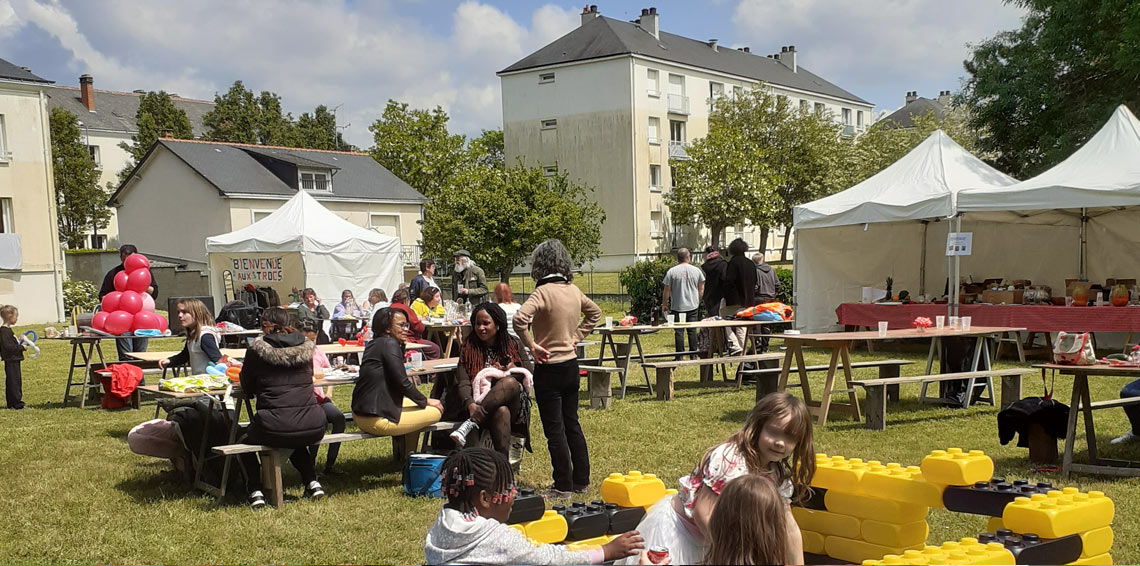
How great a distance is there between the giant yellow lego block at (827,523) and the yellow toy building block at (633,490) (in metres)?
0.60

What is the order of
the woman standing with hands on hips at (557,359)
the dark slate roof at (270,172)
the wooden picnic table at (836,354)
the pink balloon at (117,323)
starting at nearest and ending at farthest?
the woman standing with hands on hips at (557,359), the wooden picnic table at (836,354), the pink balloon at (117,323), the dark slate roof at (270,172)

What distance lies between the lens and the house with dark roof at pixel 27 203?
25.0m

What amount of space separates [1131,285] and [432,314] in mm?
9145

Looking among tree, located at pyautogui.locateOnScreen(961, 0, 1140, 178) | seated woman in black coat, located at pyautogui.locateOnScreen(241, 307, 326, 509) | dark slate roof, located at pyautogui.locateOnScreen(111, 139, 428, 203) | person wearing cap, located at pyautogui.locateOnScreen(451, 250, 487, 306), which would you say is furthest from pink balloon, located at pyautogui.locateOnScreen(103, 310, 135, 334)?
A: dark slate roof, located at pyautogui.locateOnScreen(111, 139, 428, 203)

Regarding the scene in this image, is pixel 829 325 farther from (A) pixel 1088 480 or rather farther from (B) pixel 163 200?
(B) pixel 163 200

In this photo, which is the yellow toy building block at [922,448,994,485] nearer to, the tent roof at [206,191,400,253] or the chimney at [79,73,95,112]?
the tent roof at [206,191,400,253]

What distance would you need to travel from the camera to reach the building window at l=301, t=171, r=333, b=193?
32375 millimetres

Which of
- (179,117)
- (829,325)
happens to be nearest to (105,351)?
(829,325)

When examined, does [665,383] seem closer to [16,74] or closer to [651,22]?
[16,74]

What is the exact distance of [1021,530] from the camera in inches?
139

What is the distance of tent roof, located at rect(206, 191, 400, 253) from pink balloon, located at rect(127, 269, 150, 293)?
583 cm

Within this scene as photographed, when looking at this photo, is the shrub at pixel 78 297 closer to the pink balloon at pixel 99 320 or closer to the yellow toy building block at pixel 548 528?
the pink balloon at pixel 99 320

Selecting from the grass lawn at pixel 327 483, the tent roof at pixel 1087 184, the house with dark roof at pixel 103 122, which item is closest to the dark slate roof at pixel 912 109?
the house with dark roof at pixel 103 122

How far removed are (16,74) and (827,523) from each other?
27.4 metres
